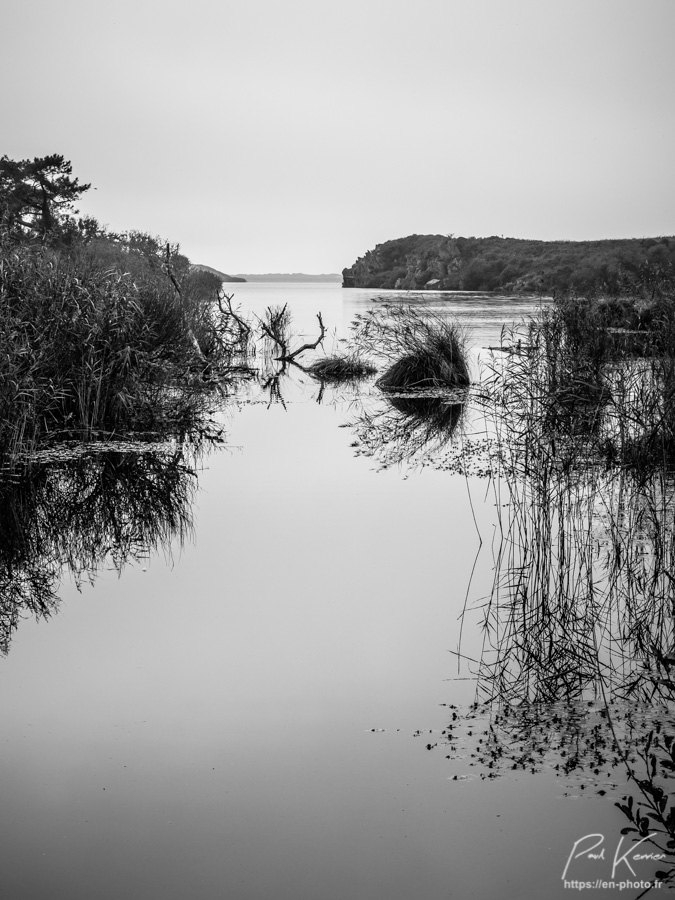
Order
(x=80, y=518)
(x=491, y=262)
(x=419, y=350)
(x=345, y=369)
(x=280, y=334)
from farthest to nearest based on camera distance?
1. (x=491, y=262)
2. (x=280, y=334)
3. (x=345, y=369)
4. (x=419, y=350)
5. (x=80, y=518)

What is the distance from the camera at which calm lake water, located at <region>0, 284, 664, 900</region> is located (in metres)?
3.55

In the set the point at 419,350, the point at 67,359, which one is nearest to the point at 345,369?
the point at 419,350

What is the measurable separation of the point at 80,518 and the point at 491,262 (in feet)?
266

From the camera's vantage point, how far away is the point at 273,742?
461 centimetres

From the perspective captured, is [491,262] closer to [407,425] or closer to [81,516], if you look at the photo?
[407,425]

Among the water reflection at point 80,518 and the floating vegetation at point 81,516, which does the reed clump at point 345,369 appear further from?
the water reflection at point 80,518

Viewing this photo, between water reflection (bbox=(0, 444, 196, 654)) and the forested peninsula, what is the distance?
35384mm

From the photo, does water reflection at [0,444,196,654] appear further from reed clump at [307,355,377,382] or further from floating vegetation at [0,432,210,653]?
reed clump at [307,355,377,382]

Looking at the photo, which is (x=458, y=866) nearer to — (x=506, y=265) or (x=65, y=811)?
(x=65, y=811)

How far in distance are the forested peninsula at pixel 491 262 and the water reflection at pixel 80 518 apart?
116ft

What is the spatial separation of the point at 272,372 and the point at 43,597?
1976 centimetres

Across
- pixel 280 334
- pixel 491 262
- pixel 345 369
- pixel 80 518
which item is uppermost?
pixel 491 262

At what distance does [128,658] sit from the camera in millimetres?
5812

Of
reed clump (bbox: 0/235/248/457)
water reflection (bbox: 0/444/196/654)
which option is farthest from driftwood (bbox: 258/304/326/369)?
water reflection (bbox: 0/444/196/654)
